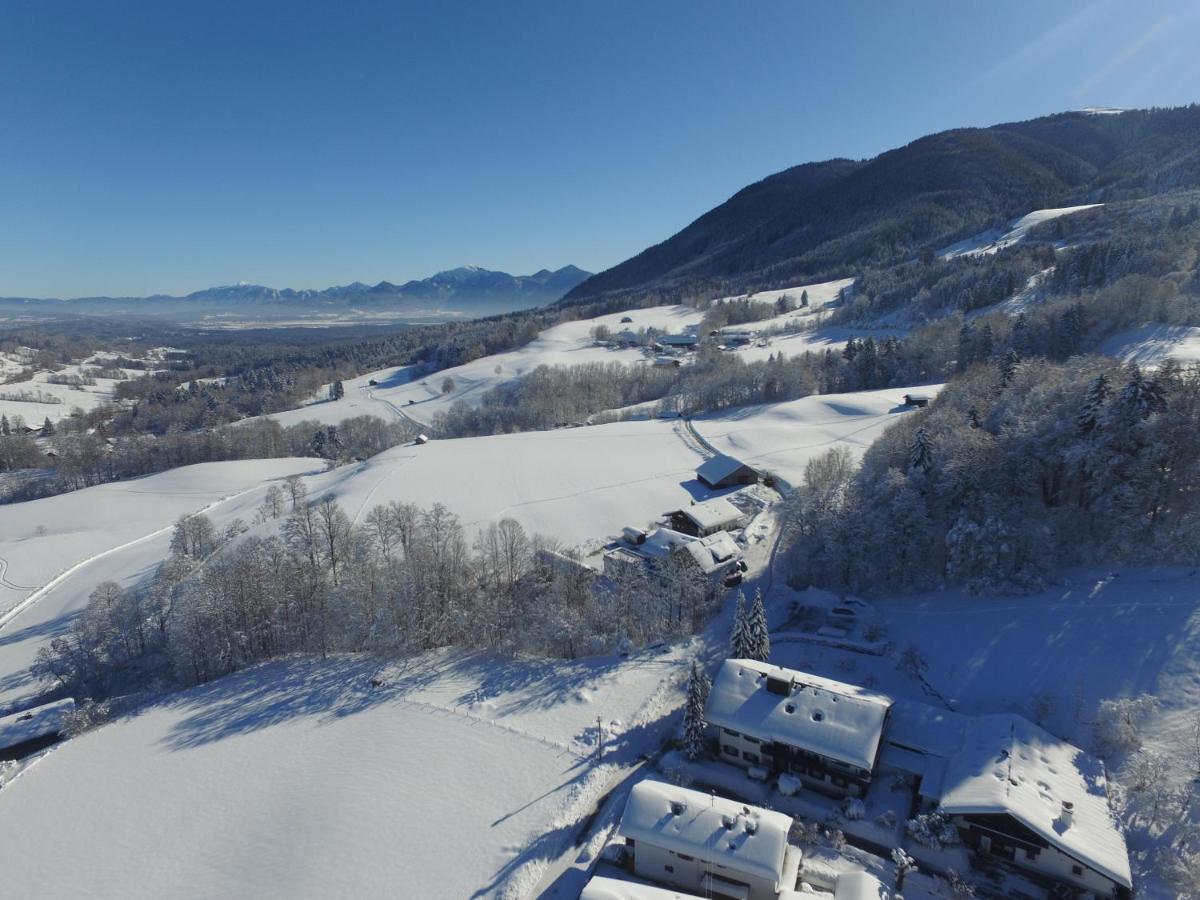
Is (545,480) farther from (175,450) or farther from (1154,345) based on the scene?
(175,450)

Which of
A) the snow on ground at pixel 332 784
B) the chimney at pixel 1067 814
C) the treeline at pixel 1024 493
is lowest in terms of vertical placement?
the snow on ground at pixel 332 784

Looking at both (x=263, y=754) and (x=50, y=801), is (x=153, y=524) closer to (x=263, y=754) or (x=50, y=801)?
(x=50, y=801)

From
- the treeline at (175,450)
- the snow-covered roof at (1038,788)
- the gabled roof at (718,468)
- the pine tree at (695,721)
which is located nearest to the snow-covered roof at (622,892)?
the pine tree at (695,721)

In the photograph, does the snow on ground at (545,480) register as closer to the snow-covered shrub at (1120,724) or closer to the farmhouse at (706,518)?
the farmhouse at (706,518)

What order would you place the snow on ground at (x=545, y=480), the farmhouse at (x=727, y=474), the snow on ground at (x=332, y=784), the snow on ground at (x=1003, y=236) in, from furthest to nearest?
the snow on ground at (x=1003, y=236) → the farmhouse at (x=727, y=474) → the snow on ground at (x=545, y=480) → the snow on ground at (x=332, y=784)

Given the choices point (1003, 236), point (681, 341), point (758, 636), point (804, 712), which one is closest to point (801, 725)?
point (804, 712)

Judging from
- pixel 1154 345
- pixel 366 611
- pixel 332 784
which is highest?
pixel 1154 345
